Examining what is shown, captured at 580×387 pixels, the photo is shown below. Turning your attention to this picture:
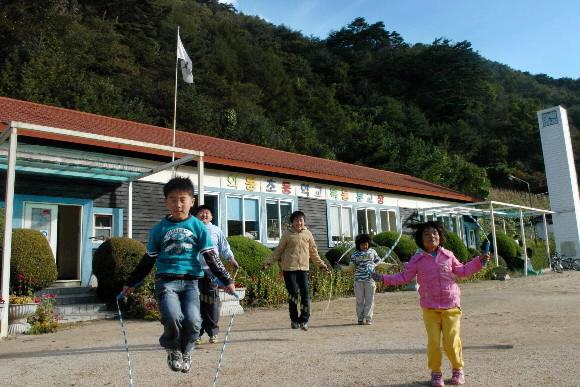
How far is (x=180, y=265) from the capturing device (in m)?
3.71

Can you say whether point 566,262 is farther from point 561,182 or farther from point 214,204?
point 214,204

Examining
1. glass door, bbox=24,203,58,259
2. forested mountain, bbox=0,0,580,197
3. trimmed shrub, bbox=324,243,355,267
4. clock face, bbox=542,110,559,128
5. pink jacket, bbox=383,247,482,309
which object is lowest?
pink jacket, bbox=383,247,482,309

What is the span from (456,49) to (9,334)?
72599 millimetres

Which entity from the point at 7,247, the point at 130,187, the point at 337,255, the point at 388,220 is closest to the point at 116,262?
the point at 7,247

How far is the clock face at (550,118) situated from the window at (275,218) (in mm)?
18810

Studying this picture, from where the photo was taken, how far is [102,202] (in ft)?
38.7

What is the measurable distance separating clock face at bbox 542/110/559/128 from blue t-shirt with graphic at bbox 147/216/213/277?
91.7 ft

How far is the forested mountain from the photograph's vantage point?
34125 mm

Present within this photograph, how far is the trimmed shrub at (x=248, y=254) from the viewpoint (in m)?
11.2

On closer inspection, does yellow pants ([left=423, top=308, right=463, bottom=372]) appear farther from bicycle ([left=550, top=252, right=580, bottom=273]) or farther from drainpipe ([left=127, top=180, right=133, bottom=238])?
bicycle ([left=550, top=252, right=580, bottom=273])

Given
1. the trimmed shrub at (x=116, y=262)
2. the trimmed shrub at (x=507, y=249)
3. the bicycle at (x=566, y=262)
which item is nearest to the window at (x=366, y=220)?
the trimmed shrub at (x=507, y=249)

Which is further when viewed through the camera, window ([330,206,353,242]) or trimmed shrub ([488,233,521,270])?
trimmed shrub ([488,233,521,270])

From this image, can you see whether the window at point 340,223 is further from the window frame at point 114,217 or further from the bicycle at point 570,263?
the bicycle at point 570,263

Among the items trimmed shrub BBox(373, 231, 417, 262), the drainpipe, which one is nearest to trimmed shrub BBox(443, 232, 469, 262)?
trimmed shrub BBox(373, 231, 417, 262)
